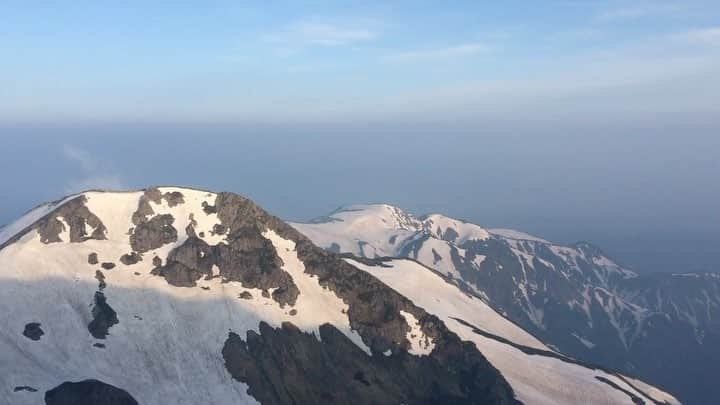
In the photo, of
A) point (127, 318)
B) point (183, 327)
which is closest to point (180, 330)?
point (183, 327)

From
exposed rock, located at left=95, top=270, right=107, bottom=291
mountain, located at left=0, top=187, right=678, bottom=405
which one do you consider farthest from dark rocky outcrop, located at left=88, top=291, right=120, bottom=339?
exposed rock, located at left=95, top=270, right=107, bottom=291

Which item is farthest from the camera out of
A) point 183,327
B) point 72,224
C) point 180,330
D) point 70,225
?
point 72,224

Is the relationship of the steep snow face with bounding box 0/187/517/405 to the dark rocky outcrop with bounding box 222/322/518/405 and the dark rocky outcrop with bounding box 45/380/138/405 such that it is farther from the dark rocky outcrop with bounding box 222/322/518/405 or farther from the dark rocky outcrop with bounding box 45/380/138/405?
the dark rocky outcrop with bounding box 45/380/138/405

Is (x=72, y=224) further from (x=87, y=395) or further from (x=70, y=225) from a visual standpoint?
(x=87, y=395)

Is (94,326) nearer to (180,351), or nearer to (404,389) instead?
(180,351)

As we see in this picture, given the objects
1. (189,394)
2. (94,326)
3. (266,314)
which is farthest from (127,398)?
(266,314)

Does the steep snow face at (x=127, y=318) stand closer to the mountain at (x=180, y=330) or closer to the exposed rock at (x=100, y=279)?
the mountain at (x=180, y=330)
